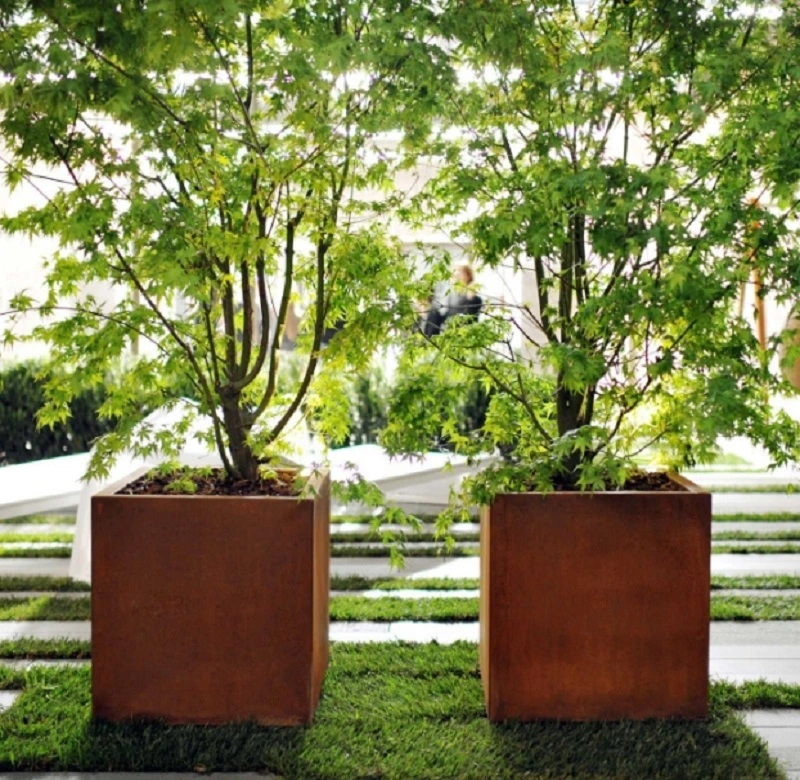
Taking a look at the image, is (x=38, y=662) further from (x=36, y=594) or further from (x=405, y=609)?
(x=405, y=609)

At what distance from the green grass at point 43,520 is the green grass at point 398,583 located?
1.85 m

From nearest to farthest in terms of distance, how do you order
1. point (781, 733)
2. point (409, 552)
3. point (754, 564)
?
1. point (781, 733)
2. point (754, 564)
3. point (409, 552)

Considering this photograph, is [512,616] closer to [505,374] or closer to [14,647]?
[505,374]

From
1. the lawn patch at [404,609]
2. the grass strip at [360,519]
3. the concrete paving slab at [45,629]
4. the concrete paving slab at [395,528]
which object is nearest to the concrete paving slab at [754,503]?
the concrete paving slab at [395,528]

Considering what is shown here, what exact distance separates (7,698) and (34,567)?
1.52 metres

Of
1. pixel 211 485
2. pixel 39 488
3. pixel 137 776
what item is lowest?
pixel 137 776

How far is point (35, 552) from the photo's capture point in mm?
4512

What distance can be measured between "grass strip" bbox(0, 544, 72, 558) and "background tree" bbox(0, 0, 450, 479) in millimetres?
1837

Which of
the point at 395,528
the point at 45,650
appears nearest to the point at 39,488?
the point at 45,650

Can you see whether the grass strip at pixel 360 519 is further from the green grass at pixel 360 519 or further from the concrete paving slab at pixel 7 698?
the concrete paving slab at pixel 7 698

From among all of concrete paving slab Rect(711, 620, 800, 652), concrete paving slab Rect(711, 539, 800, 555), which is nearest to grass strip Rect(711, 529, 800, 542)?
concrete paving slab Rect(711, 539, 800, 555)

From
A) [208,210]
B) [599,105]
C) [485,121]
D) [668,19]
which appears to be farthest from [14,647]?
[668,19]

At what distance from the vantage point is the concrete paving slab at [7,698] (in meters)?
2.75

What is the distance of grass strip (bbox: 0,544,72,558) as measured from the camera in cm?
446
